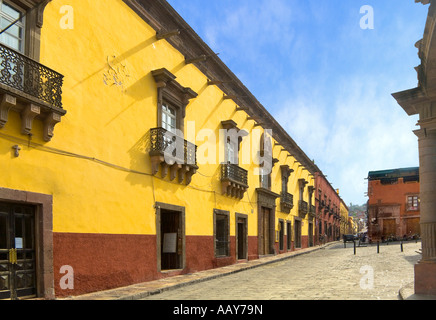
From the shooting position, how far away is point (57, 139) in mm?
8672

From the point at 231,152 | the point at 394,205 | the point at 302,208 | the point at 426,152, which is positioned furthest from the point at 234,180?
the point at 394,205

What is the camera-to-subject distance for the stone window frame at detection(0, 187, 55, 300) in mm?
8023

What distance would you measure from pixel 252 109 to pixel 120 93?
1178cm

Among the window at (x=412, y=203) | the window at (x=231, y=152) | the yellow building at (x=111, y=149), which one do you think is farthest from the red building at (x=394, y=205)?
the yellow building at (x=111, y=149)

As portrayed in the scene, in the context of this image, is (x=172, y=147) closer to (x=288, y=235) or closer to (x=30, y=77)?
(x=30, y=77)

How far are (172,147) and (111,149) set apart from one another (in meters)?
2.79

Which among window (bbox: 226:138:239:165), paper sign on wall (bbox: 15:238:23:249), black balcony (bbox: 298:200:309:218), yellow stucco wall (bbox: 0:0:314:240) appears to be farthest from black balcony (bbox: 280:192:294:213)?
paper sign on wall (bbox: 15:238:23:249)

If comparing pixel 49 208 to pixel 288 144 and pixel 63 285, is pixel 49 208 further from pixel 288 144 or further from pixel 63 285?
pixel 288 144

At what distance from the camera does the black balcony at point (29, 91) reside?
7.32m

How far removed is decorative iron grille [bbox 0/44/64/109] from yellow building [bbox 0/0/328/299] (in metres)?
0.02

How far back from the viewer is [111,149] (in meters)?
10.5

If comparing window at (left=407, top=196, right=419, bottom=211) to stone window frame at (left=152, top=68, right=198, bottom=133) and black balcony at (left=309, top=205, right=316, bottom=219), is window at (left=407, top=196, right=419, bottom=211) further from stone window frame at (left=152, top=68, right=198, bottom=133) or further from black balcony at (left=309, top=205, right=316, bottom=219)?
stone window frame at (left=152, top=68, right=198, bottom=133)
